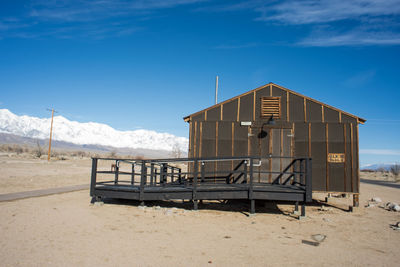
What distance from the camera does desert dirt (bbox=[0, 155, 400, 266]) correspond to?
499 cm

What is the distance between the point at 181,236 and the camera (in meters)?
6.43

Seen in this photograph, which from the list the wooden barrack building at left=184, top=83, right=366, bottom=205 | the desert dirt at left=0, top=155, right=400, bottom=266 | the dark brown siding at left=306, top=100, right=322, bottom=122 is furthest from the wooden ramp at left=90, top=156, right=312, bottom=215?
the dark brown siding at left=306, top=100, right=322, bottom=122

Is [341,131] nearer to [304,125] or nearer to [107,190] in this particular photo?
[304,125]

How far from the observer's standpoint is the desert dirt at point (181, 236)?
16.4 feet

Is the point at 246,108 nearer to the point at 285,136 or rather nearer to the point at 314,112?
the point at 285,136

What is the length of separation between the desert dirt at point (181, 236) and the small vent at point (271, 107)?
389 centimetres

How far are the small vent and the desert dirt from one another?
389 cm

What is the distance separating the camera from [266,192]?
28.5 feet

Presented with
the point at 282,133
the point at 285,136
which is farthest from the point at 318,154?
the point at 282,133

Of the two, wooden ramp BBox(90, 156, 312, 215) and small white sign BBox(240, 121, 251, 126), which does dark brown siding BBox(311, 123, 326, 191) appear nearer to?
wooden ramp BBox(90, 156, 312, 215)

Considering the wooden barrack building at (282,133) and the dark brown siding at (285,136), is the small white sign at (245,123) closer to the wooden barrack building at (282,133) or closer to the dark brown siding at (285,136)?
the wooden barrack building at (282,133)

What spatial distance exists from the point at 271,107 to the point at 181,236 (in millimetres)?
7097

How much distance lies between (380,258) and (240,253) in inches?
108

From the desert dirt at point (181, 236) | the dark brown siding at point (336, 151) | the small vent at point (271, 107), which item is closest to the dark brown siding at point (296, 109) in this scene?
the small vent at point (271, 107)
